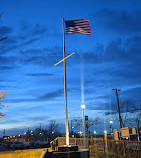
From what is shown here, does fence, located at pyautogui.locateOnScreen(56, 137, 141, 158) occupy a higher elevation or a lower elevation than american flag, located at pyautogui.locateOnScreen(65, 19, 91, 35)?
lower

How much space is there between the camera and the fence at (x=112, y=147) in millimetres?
14658

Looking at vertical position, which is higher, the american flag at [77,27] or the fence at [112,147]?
the american flag at [77,27]

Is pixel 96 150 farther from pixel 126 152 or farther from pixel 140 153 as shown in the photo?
pixel 140 153

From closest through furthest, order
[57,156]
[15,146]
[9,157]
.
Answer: [57,156]
[9,157]
[15,146]

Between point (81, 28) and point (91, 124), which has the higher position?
point (81, 28)

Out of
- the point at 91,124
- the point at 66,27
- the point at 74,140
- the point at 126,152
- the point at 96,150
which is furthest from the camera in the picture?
the point at 91,124

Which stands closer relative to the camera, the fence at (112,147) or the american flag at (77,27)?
the fence at (112,147)

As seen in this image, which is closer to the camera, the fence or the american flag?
the fence

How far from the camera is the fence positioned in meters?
14.7

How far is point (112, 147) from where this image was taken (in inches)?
664

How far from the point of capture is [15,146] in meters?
36.9

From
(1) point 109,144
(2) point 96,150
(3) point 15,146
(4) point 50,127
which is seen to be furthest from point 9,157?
(4) point 50,127

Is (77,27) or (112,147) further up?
(77,27)

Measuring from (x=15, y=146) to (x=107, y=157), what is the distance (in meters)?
24.3
